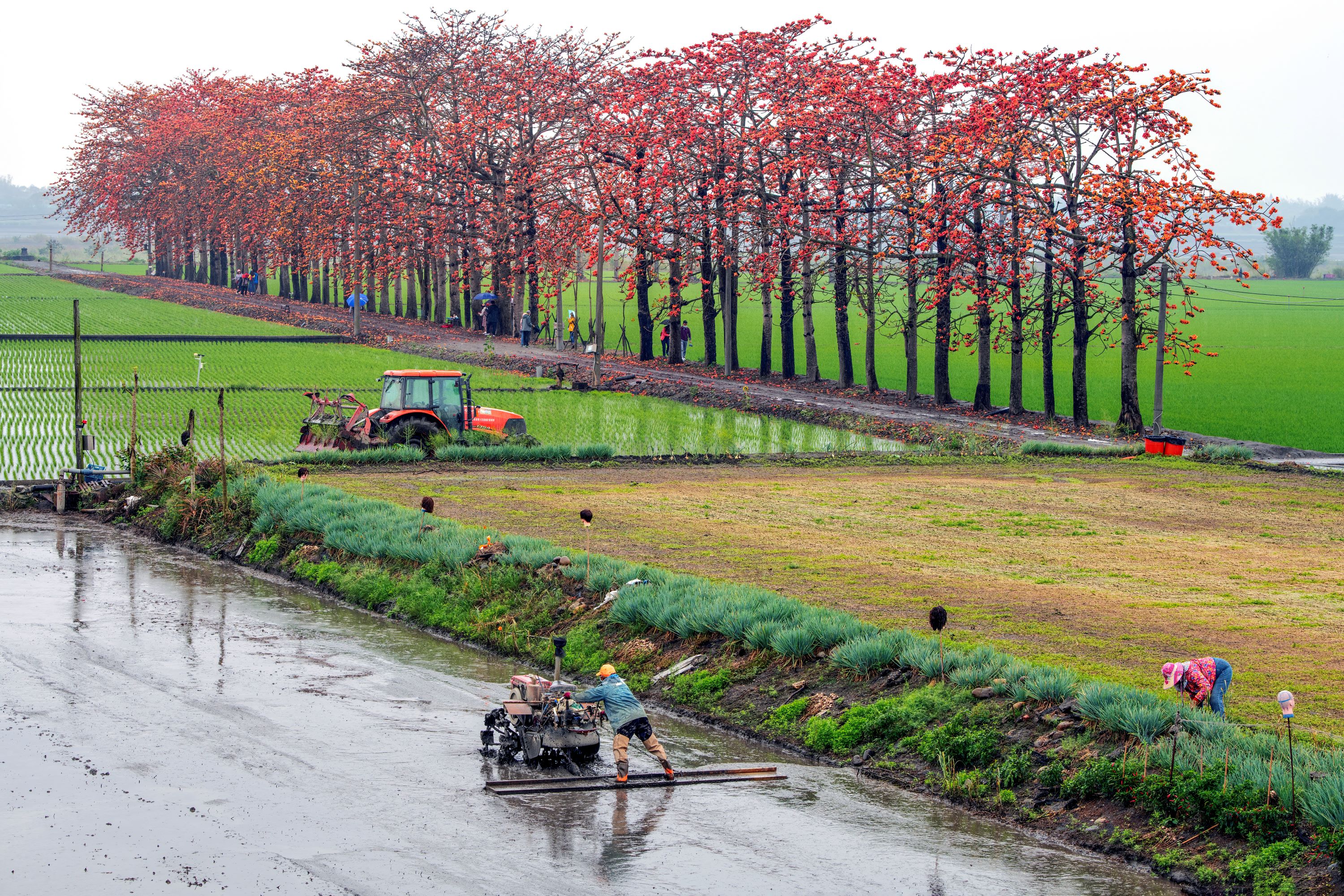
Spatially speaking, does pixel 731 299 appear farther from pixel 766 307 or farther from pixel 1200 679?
pixel 1200 679

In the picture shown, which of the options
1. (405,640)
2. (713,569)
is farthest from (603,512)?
(405,640)

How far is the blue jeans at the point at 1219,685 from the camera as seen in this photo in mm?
14289

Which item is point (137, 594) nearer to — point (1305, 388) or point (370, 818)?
point (370, 818)

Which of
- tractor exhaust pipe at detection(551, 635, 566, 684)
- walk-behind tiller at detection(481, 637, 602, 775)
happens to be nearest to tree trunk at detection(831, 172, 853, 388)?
tractor exhaust pipe at detection(551, 635, 566, 684)

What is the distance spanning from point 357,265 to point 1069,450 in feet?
166

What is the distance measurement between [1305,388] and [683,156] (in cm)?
2887

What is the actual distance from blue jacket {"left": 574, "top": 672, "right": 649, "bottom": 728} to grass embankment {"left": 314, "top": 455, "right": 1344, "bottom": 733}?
5.58 meters

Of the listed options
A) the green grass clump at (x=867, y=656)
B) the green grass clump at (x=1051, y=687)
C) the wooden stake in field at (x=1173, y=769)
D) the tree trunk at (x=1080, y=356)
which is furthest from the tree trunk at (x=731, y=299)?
the wooden stake in field at (x=1173, y=769)

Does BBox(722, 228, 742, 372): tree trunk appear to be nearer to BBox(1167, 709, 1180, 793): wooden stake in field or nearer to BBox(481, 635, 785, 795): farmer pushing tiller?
BBox(481, 635, 785, 795): farmer pushing tiller

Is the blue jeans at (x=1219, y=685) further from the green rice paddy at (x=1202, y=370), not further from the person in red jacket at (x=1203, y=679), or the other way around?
the green rice paddy at (x=1202, y=370)

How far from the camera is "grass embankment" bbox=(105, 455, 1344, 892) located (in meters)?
12.4

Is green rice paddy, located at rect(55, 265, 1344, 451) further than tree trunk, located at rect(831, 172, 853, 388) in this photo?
No

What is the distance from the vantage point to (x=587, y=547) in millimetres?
23281

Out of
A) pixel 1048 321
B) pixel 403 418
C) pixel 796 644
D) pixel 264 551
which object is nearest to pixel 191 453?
pixel 264 551
